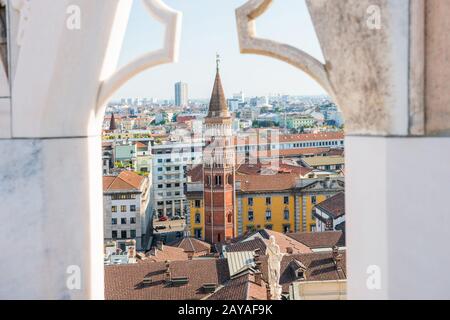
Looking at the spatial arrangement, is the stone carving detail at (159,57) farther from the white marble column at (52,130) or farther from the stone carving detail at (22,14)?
the stone carving detail at (22,14)

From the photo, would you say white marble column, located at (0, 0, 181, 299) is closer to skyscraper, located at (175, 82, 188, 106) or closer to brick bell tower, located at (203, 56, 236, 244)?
brick bell tower, located at (203, 56, 236, 244)

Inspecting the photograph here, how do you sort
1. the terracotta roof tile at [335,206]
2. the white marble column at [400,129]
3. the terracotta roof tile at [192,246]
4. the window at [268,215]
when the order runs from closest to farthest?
1. the white marble column at [400,129]
2. the terracotta roof tile at [192,246]
3. the terracotta roof tile at [335,206]
4. the window at [268,215]

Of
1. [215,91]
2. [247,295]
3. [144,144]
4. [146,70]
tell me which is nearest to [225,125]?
[215,91]

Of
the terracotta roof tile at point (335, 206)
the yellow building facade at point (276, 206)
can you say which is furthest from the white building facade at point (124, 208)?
the terracotta roof tile at point (335, 206)

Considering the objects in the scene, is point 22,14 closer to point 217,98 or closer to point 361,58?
point 361,58

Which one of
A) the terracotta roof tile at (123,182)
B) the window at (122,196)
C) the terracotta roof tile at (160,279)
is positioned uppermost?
the terracotta roof tile at (123,182)

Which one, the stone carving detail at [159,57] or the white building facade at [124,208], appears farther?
the white building facade at [124,208]

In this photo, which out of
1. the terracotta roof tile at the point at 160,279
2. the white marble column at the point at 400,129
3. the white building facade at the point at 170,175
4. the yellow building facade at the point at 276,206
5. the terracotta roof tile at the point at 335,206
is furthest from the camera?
the white building facade at the point at 170,175

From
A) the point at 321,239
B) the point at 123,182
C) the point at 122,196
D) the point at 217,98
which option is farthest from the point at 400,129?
the point at 217,98
